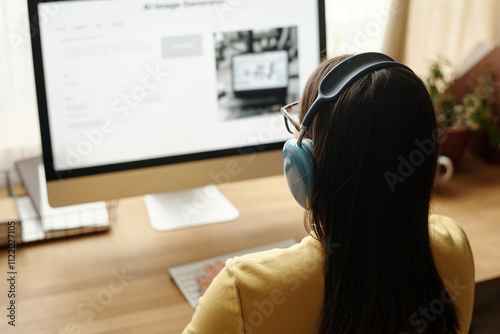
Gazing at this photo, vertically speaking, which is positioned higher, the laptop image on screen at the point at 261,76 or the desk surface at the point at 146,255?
the laptop image on screen at the point at 261,76

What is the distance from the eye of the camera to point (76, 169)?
46.4 inches

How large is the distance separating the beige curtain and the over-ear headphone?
1119 millimetres

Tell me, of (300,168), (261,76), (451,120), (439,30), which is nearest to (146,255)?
(261,76)

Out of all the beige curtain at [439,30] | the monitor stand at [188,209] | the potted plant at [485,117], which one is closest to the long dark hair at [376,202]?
the monitor stand at [188,209]

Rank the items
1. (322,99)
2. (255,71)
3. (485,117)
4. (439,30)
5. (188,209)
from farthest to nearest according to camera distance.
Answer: (439,30), (485,117), (188,209), (255,71), (322,99)

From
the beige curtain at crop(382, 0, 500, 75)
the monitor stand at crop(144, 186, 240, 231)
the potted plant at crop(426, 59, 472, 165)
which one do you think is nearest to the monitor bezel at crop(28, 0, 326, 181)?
the monitor stand at crop(144, 186, 240, 231)

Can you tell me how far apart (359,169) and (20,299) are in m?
0.69

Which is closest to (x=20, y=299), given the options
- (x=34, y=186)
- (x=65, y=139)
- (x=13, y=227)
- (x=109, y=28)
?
(x=13, y=227)

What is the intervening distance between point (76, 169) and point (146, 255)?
0.22 meters

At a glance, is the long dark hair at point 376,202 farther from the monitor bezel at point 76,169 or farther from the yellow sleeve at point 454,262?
the monitor bezel at point 76,169

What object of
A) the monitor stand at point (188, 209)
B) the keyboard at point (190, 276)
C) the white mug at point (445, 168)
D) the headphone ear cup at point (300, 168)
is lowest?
the keyboard at point (190, 276)

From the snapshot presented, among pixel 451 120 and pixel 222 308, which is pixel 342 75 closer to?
pixel 222 308

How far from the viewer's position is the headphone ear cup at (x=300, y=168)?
762 millimetres

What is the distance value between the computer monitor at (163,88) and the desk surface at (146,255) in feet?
0.33
